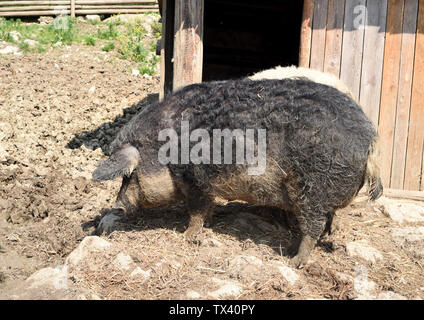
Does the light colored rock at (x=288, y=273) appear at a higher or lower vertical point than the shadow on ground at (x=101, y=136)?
lower

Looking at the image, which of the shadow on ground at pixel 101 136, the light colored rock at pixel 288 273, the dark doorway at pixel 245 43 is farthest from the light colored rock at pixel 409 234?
the dark doorway at pixel 245 43

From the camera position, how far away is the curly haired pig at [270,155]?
3.71 meters

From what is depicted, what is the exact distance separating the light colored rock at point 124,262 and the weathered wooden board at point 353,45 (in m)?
3.40

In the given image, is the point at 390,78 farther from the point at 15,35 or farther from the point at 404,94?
the point at 15,35

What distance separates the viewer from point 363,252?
4098 millimetres

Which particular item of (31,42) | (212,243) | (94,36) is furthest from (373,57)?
(31,42)

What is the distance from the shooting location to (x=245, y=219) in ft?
15.4

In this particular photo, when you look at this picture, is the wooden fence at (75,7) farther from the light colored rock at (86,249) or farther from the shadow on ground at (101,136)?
the light colored rock at (86,249)

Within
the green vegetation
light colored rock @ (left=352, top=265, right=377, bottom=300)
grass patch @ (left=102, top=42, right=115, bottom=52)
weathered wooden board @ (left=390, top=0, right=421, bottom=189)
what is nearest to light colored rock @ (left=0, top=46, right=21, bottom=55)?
the green vegetation

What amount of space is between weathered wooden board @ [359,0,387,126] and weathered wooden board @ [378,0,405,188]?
57 mm

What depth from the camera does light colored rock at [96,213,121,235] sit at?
4598mm

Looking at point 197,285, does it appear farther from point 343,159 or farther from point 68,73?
point 68,73

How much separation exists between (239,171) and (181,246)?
877 mm

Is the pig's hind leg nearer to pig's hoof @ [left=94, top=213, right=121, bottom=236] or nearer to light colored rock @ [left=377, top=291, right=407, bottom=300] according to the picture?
light colored rock @ [left=377, top=291, right=407, bottom=300]
